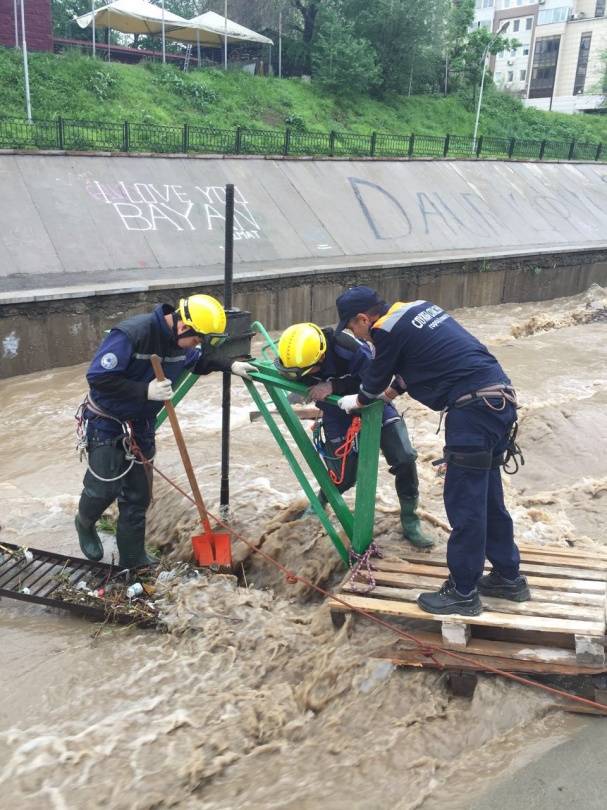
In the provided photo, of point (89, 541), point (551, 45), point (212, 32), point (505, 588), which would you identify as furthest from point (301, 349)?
point (551, 45)

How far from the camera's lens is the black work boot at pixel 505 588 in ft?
12.0

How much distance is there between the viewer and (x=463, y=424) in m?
3.47

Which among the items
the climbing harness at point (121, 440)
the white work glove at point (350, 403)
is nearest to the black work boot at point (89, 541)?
the climbing harness at point (121, 440)

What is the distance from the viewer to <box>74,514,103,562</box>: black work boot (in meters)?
4.81

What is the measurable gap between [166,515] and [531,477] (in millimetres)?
3690

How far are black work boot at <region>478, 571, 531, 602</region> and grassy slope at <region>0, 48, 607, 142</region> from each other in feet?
62.5

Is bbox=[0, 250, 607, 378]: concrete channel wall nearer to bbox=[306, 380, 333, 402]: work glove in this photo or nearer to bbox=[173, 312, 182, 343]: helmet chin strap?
bbox=[173, 312, 182, 343]: helmet chin strap

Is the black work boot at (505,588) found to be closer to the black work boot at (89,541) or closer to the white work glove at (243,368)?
the white work glove at (243,368)

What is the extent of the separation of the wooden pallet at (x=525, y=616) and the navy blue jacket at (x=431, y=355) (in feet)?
3.52

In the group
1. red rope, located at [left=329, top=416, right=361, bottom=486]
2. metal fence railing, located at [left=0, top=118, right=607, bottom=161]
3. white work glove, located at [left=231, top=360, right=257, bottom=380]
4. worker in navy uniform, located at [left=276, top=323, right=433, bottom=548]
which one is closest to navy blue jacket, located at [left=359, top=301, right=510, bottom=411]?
worker in navy uniform, located at [left=276, top=323, right=433, bottom=548]

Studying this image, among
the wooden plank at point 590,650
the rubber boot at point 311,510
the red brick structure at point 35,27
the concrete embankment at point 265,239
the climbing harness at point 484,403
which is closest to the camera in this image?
the wooden plank at point 590,650

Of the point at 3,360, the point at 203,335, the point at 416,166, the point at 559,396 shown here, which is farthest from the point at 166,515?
the point at 416,166

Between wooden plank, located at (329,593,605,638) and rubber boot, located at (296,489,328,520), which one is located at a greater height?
wooden plank, located at (329,593,605,638)

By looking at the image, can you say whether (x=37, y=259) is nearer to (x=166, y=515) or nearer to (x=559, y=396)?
(x=166, y=515)
